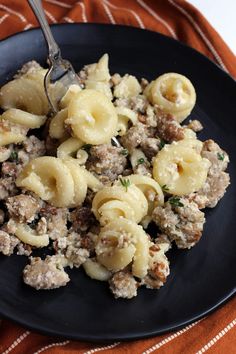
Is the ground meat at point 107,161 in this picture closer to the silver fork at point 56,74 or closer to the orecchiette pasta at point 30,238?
the silver fork at point 56,74

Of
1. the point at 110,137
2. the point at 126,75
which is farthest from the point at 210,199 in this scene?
the point at 126,75

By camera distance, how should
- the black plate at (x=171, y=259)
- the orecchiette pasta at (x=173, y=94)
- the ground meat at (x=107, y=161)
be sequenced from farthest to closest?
the orecchiette pasta at (x=173, y=94) < the ground meat at (x=107, y=161) < the black plate at (x=171, y=259)

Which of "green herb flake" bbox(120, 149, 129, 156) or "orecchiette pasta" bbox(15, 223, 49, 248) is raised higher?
"green herb flake" bbox(120, 149, 129, 156)

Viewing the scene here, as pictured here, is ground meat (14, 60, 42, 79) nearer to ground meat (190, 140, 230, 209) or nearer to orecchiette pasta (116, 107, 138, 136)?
orecchiette pasta (116, 107, 138, 136)

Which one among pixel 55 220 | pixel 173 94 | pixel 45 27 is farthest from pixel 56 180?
pixel 173 94

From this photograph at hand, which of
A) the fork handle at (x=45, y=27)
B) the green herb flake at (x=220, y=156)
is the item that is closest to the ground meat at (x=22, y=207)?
the fork handle at (x=45, y=27)

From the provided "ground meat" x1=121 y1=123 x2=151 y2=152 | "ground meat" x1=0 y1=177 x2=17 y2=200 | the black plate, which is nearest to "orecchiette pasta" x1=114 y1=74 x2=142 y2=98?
the black plate

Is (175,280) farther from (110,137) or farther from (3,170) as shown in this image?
(3,170)
